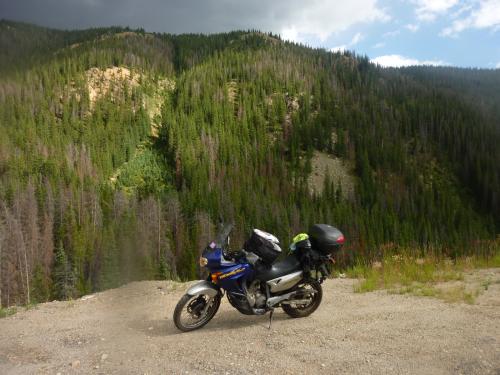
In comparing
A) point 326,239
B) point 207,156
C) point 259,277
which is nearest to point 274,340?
point 259,277

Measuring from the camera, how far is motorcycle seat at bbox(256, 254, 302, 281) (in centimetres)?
820

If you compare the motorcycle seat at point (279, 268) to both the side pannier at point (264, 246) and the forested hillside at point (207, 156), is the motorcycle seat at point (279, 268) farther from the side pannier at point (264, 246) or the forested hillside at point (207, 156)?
the forested hillside at point (207, 156)

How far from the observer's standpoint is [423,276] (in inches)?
427

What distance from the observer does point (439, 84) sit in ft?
650

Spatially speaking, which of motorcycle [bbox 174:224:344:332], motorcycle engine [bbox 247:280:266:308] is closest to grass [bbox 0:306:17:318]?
motorcycle [bbox 174:224:344:332]

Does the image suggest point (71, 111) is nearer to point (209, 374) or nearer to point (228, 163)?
point (228, 163)

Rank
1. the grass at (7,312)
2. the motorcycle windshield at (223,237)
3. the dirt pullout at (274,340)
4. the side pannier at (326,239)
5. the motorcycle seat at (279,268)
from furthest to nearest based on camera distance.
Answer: the grass at (7,312) → the side pannier at (326,239) → the motorcycle seat at (279,268) → the motorcycle windshield at (223,237) → the dirt pullout at (274,340)

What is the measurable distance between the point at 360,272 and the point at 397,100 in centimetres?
16549

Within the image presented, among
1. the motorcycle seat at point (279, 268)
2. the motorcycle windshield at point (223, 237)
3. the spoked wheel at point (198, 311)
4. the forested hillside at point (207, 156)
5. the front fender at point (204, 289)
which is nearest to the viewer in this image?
the front fender at point (204, 289)

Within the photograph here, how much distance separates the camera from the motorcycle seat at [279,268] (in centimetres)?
820

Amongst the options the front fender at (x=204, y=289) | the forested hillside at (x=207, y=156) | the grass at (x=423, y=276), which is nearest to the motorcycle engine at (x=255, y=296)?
the front fender at (x=204, y=289)

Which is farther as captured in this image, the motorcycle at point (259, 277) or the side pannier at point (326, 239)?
the side pannier at point (326, 239)

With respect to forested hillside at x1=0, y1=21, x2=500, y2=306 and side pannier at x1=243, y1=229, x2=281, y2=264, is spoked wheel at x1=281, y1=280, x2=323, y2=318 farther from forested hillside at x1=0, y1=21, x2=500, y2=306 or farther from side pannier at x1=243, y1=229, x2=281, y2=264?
forested hillside at x1=0, y1=21, x2=500, y2=306

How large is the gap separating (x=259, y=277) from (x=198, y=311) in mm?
1447
